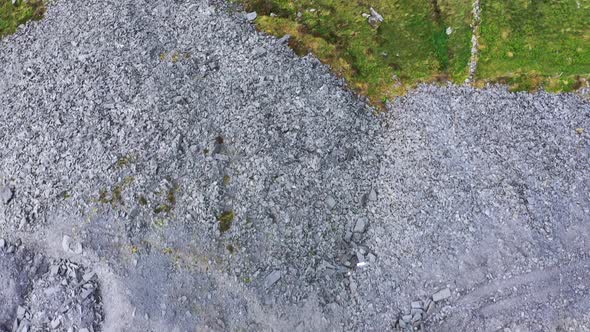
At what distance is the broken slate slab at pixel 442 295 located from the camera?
1075 inches

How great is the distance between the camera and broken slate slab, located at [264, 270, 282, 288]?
27266mm

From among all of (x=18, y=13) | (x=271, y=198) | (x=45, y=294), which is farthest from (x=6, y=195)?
(x=18, y=13)

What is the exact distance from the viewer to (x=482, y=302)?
27.2 meters

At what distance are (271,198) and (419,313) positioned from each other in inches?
458

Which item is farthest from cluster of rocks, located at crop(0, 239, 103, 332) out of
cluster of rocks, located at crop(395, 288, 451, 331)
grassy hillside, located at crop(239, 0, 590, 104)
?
grassy hillside, located at crop(239, 0, 590, 104)

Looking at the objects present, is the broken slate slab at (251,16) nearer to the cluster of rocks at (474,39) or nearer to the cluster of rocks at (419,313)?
the cluster of rocks at (474,39)

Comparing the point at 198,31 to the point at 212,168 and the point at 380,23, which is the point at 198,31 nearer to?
the point at 212,168

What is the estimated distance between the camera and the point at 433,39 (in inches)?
1467

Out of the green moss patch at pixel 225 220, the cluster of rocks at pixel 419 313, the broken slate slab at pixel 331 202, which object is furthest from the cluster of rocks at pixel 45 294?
the cluster of rocks at pixel 419 313

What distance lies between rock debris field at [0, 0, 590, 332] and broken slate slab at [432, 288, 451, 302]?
0.06 meters

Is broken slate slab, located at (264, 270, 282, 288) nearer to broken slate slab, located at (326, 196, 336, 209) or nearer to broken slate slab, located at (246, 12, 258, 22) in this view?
broken slate slab, located at (326, 196, 336, 209)

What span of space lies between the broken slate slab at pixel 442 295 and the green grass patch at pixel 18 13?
131 ft

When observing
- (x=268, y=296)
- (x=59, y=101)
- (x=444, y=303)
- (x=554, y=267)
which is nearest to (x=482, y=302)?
(x=444, y=303)

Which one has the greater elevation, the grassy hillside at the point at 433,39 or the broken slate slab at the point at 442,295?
the grassy hillside at the point at 433,39
